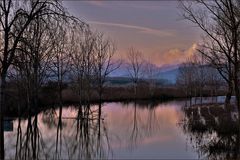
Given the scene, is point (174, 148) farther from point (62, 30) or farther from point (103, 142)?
point (62, 30)

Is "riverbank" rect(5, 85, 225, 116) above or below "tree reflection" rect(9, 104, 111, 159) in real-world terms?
A: above

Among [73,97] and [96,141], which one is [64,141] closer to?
[96,141]

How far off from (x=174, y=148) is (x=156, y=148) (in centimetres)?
94

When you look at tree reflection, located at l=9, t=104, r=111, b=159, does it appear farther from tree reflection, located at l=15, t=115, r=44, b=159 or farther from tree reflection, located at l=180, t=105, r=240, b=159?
tree reflection, located at l=180, t=105, r=240, b=159

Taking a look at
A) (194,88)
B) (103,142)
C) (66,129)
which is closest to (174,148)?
(103,142)

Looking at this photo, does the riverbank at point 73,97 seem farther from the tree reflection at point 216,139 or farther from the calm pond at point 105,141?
the tree reflection at point 216,139

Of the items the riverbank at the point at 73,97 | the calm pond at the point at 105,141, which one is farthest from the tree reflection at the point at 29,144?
the riverbank at the point at 73,97

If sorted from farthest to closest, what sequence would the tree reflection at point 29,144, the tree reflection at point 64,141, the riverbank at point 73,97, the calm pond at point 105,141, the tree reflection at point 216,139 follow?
the riverbank at point 73,97
the calm pond at point 105,141
the tree reflection at point 64,141
the tree reflection at point 29,144
the tree reflection at point 216,139

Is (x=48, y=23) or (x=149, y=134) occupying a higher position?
(x=48, y=23)

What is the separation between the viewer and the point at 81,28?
11.1 metres

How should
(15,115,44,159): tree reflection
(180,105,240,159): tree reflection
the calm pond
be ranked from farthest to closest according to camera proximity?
1. the calm pond
2. (15,115,44,159): tree reflection
3. (180,105,240,159): tree reflection

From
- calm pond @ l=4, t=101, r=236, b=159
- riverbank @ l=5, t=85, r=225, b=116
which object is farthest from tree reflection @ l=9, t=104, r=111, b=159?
riverbank @ l=5, t=85, r=225, b=116

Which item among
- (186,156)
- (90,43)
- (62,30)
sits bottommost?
(186,156)

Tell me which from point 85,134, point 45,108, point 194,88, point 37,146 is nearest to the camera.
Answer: point 37,146
